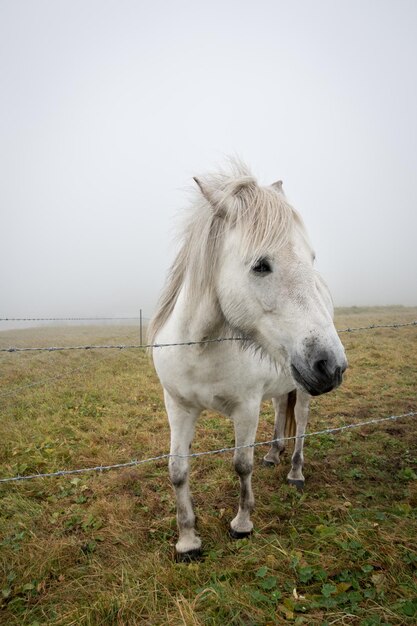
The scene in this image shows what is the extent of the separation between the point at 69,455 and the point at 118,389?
10.8ft

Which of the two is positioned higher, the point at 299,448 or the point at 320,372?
the point at 320,372

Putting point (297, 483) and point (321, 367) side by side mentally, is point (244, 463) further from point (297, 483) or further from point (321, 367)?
point (321, 367)

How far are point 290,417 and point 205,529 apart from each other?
1998 millimetres

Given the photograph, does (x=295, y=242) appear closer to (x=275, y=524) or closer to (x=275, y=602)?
(x=275, y=602)

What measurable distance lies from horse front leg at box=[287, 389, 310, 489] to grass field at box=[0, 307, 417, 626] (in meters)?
0.14

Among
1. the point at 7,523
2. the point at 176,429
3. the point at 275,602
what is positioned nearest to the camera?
the point at 275,602

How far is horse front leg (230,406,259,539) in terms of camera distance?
10.3 feet

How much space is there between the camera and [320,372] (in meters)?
1.83

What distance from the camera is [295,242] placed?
2137 millimetres

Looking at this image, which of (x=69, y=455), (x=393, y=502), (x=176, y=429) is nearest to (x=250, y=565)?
(x=176, y=429)

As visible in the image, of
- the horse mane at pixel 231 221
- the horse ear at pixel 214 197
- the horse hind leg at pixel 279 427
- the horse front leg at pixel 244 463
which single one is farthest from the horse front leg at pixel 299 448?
the horse ear at pixel 214 197

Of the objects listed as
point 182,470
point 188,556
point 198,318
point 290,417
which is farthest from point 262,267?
point 290,417

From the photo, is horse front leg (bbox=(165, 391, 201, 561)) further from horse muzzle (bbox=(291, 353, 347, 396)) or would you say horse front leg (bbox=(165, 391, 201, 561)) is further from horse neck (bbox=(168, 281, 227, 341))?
horse muzzle (bbox=(291, 353, 347, 396))

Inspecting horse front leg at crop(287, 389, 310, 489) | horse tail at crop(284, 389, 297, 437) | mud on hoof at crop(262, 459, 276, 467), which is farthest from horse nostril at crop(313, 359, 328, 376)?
mud on hoof at crop(262, 459, 276, 467)
